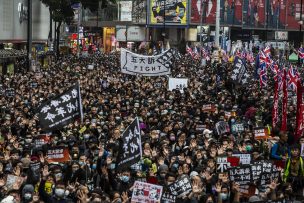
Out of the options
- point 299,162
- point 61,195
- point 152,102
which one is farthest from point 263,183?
point 152,102

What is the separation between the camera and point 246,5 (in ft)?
319

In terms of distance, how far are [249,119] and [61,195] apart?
11272mm

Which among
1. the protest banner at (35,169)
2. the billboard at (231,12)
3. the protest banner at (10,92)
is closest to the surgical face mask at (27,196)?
the protest banner at (35,169)

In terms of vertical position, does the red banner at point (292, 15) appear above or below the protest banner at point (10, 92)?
above

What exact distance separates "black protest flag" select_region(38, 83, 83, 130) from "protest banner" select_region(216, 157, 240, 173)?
9.52ft

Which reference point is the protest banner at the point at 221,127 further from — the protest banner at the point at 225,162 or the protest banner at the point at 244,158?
the protest banner at the point at 225,162

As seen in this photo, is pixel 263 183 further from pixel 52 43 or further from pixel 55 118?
pixel 52 43

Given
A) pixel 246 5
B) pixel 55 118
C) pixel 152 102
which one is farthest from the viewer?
pixel 246 5

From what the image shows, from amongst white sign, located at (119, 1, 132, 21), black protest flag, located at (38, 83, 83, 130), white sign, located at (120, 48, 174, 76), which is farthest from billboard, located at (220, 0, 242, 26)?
black protest flag, located at (38, 83, 83, 130)

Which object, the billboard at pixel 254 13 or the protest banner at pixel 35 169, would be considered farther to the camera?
the billboard at pixel 254 13

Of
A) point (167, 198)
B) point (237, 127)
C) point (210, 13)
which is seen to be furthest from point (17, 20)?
point (167, 198)

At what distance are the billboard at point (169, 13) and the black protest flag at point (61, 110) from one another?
233ft

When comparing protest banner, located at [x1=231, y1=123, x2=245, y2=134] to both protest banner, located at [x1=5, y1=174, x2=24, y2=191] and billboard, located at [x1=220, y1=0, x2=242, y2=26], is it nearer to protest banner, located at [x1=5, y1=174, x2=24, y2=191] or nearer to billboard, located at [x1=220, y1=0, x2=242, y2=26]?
protest banner, located at [x1=5, y1=174, x2=24, y2=191]

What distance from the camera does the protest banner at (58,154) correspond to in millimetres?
14414
